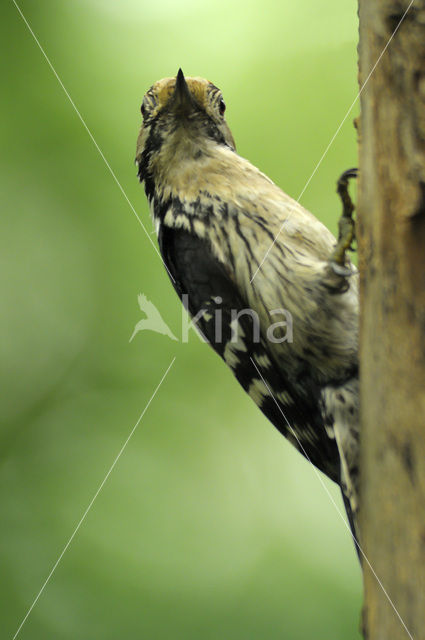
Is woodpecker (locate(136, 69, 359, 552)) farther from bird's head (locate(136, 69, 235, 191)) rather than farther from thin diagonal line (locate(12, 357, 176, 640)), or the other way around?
thin diagonal line (locate(12, 357, 176, 640))

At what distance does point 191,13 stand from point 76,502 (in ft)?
6.63

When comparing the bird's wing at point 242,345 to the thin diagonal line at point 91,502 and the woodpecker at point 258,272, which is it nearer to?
the woodpecker at point 258,272

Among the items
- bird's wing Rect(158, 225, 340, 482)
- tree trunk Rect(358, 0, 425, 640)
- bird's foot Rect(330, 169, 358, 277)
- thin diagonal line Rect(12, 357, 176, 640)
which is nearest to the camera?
tree trunk Rect(358, 0, 425, 640)

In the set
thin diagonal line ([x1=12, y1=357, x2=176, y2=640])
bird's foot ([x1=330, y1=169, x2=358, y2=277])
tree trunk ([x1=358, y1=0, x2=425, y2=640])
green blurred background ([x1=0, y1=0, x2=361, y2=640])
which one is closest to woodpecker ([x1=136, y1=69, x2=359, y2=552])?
bird's foot ([x1=330, y1=169, x2=358, y2=277])

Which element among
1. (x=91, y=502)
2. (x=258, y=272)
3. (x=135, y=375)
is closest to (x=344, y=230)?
(x=258, y=272)

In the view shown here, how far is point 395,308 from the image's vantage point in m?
0.90

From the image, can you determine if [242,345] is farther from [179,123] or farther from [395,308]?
[395,308]

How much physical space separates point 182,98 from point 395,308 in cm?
116

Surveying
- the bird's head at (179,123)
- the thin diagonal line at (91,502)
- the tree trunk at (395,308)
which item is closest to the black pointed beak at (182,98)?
the bird's head at (179,123)

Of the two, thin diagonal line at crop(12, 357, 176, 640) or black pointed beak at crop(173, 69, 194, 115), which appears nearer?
black pointed beak at crop(173, 69, 194, 115)

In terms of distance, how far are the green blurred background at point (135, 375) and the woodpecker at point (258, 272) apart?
0.53m

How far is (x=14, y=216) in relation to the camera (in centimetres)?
260

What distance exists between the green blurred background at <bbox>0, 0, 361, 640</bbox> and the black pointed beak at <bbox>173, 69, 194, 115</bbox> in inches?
20.6

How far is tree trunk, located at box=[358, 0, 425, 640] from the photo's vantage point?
2.82 ft
